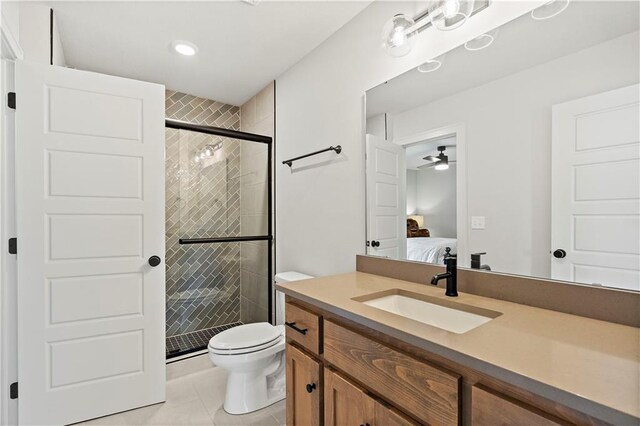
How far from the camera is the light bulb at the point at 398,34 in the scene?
60.3 inches

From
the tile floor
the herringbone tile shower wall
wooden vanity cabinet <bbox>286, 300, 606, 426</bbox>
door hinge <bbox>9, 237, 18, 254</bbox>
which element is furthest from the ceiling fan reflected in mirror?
door hinge <bbox>9, 237, 18, 254</bbox>

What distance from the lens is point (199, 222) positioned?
2904mm

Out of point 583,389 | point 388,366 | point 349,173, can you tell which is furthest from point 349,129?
point 583,389

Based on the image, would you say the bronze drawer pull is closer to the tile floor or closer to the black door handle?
the tile floor

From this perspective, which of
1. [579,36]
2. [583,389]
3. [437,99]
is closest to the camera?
[583,389]

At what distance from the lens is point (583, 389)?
590mm

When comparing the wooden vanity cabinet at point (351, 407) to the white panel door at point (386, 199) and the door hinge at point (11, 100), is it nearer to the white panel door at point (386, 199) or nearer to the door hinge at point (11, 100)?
the white panel door at point (386, 199)

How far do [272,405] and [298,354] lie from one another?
89cm

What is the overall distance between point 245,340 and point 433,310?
48.7 inches

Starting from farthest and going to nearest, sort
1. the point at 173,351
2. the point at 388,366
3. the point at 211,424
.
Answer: the point at 173,351 → the point at 211,424 → the point at 388,366

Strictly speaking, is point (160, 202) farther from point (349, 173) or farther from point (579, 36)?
point (579, 36)

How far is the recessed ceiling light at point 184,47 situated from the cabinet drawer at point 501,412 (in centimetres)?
262

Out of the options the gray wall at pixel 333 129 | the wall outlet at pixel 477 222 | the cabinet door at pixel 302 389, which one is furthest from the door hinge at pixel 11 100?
the wall outlet at pixel 477 222

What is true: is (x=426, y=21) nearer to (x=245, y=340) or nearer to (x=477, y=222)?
(x=477, y=222)
